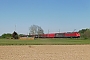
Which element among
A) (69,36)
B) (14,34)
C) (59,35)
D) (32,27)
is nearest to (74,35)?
(69,36)

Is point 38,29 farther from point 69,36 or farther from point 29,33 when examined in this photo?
point 69,36

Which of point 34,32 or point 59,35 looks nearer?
point 59,35

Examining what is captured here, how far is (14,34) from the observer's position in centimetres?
10550

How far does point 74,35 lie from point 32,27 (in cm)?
4061

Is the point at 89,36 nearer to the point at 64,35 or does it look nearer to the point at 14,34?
the point at 64,35

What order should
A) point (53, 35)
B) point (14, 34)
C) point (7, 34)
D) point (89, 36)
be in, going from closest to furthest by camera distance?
point (89, 36) < point (14, 34) < point (53, 35) < point (7, 34)

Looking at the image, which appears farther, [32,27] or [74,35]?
[32,27]

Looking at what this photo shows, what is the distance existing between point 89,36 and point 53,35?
24462 millimetres

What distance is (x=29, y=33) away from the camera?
133875mm

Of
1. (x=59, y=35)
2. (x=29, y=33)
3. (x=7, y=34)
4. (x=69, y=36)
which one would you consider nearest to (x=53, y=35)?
(x=59, y=35)

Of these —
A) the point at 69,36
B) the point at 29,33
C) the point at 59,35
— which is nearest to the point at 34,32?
the point at 29,33

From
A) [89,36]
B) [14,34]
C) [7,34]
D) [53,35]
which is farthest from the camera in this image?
[7,34]

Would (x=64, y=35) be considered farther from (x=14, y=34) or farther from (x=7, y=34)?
(x=7, y=34)

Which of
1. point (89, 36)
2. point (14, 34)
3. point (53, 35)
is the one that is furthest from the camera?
point (53, 35)
